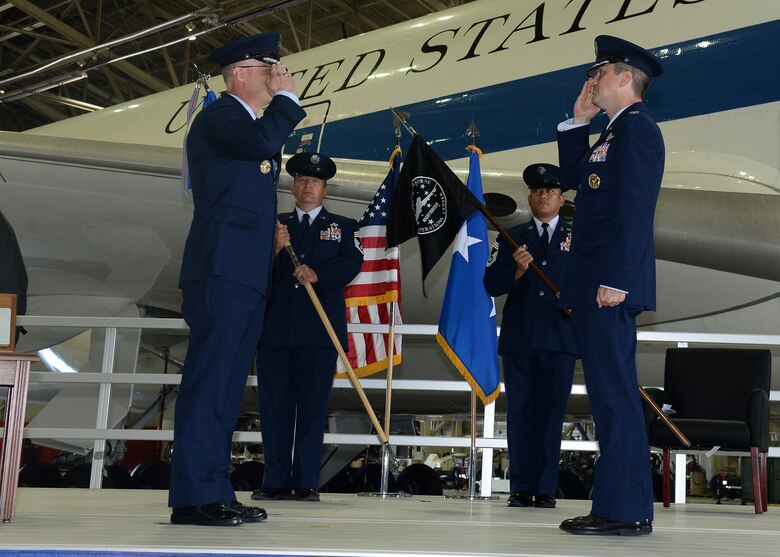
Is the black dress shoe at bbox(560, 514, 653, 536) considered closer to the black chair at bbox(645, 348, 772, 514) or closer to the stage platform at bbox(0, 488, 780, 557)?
the stage platform at bbox(0, 488, 780, 557)

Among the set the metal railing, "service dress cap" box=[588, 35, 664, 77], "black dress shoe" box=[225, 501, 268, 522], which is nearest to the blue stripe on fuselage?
the metal railing

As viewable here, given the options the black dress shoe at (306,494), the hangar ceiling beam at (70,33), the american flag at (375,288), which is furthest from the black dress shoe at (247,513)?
the hangar ceiling beam at (70,33)

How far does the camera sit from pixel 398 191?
4.49 metres

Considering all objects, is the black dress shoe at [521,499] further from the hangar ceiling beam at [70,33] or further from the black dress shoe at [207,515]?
the hangar ceiling beam at [70,33]

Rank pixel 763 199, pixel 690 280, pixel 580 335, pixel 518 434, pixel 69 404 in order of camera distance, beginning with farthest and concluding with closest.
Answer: pixel 69 404 < pixel 690 280 < pixel 763 199 < pixel 518 434 < pixel 580 335

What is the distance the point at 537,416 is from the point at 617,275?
4.73 feet

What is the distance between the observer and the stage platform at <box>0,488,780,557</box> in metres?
1.78

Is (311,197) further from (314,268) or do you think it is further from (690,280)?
(690,280)

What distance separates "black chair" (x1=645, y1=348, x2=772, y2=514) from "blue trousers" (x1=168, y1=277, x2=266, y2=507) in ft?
6.78

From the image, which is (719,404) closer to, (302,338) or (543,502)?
(543,502)

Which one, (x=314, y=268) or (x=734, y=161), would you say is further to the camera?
(x=734, y=161)

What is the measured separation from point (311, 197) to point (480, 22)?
3.53 meters

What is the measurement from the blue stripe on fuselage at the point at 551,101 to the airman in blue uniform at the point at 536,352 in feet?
6.35

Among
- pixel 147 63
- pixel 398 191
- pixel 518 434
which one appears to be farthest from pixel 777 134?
pixel 147 63
